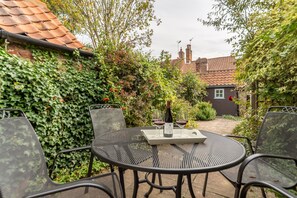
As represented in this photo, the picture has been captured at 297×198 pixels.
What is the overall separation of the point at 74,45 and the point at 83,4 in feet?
12.1

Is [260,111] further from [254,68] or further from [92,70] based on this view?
[92,70]

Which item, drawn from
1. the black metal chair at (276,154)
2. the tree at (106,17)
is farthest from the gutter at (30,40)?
the tree at (106,17)

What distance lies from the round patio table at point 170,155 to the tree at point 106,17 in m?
5.03

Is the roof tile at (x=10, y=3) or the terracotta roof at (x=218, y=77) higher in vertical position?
the roof tile at (x=10, y=3)

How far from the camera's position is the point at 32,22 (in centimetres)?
296

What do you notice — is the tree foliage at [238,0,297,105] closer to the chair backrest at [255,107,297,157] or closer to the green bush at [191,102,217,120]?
the chair backrest at [255,107,297,157]

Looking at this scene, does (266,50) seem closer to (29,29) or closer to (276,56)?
(276,56)

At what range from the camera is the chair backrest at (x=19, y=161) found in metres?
1.11

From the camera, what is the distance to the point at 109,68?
3.31 m

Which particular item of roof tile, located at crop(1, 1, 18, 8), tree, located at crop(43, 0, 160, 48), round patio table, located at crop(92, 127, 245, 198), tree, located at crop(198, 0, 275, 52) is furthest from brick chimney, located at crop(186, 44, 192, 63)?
round patio table, located at crop(92, 127, 245, 198)

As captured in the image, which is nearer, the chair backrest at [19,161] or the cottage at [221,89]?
the chair backrest at [19,161]

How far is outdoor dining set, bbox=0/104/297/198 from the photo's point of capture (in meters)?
1.06

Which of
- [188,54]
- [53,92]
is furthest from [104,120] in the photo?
[188,54]

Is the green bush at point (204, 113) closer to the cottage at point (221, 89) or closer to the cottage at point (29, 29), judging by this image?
the cottage at point (221, 89)
